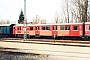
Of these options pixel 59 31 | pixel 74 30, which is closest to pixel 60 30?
pixel 59 31

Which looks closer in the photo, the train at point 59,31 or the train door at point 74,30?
the train at point 59,31

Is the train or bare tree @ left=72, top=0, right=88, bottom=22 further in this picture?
bare tree @ left=72, top=0, right=88, bottom=22

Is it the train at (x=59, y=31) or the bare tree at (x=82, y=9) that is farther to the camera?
the bare tree at (x=82, y=9)

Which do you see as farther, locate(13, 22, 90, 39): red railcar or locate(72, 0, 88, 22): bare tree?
locate(72, 0, 88, 22): bare tree

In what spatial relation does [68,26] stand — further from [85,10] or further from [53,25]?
[85,10]

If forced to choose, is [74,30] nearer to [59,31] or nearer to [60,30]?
[60,30]

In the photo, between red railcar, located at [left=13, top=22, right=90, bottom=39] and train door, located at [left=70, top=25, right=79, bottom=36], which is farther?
train door, located at [left=70, top=25, right=79, bottom=36]

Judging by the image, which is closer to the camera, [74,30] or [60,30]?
[74,30]

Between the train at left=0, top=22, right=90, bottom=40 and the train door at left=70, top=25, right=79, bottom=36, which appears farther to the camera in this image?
the train door at left=70, top=25, right=79, bottom=36

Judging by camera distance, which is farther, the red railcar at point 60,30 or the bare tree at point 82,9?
the bare tree at point 82,9

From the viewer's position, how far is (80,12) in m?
42.0

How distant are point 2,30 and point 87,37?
2044cm

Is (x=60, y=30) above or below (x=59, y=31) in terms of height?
above

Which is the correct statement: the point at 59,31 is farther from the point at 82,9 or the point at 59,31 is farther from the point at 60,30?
the point at 82,9
